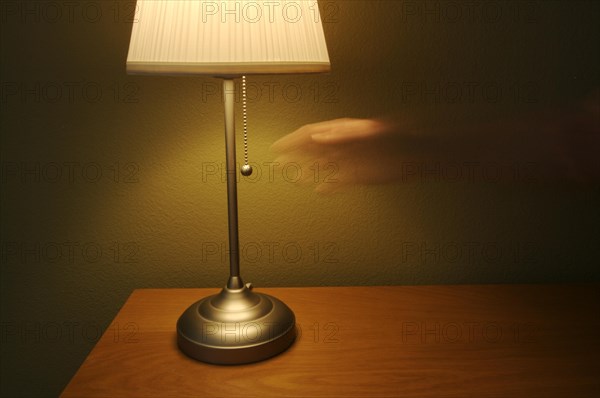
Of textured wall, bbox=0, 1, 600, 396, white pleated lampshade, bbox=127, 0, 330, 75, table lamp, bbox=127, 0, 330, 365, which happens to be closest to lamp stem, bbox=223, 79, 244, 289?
table lamp, bbox=127, 0, 330, 365

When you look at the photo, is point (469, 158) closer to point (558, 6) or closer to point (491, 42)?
point (491, 42)

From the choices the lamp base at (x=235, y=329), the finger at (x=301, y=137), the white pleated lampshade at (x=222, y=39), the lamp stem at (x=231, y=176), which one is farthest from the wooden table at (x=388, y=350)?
the white pleated lampshade at (x=222, y=39)

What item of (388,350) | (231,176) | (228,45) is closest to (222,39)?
(228,45)

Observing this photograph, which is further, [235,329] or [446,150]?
[446,150]

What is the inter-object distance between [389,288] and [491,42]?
1.71 ft

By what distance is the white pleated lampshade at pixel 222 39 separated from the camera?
28.0 inches

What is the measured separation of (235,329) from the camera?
2.77ft

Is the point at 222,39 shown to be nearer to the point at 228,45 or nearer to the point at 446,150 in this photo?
the point at 228,45

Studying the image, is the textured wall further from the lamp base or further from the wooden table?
the lamp base

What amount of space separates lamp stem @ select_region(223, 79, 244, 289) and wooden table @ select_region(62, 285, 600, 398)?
0.15 m

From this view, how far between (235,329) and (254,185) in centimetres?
36

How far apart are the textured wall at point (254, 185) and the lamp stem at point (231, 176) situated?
0.75ft

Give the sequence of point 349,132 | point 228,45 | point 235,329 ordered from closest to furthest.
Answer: point 228,45 < point 235,329 < point 349,132

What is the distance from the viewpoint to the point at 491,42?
1083mm
